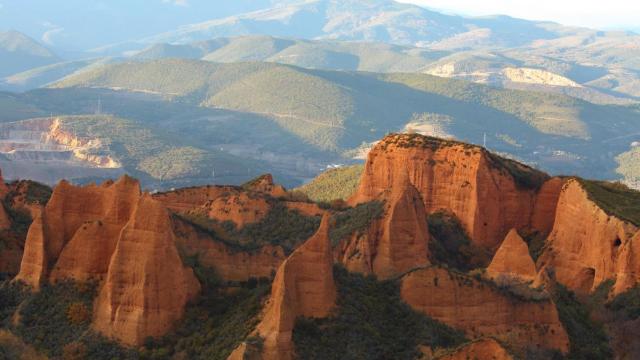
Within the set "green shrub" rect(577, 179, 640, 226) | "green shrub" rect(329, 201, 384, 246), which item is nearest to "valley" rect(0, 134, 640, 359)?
"green shrub" rect(329, 201, 384, 246)

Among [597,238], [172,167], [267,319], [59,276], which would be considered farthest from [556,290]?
[172,167]

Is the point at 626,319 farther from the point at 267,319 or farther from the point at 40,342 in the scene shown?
the point at 40,342

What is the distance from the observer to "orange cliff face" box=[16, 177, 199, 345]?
3794 centimetres

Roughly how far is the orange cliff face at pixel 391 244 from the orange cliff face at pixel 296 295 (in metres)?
13.1

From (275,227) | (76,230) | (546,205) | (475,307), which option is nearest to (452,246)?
(546,205)

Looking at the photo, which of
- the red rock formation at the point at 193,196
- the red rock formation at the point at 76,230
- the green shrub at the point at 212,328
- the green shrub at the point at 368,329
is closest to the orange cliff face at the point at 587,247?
the green shrub at the point at 368,329

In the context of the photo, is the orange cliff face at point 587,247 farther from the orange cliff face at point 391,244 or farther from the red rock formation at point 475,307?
the red rock formation at point 475,307

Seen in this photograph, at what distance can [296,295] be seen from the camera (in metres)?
37.6

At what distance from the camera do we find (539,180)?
66.4m

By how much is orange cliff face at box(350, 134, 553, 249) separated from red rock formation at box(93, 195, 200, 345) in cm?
2661

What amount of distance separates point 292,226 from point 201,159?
106m

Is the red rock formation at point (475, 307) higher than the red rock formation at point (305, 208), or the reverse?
the red rock formation at point (475, 307)

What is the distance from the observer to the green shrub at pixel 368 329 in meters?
37.0

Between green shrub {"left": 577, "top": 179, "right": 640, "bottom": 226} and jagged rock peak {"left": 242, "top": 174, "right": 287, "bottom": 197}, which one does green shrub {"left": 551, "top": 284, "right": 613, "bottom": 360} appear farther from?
jagged rock peak {"left": 242, "top": 174, "right": 287, "bottom": 197}
